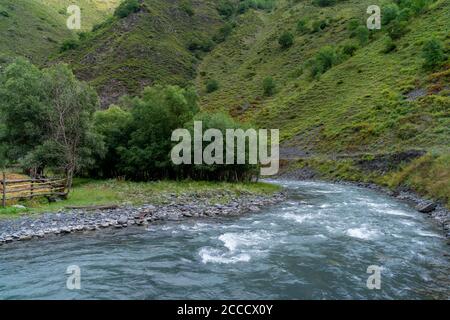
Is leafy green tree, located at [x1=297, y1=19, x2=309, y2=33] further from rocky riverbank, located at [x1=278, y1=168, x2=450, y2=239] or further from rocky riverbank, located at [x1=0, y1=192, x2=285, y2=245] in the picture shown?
rocky riverbank, located at [x1=0, y1=192, x2=285, y2=245]

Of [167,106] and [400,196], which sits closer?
[400,196]

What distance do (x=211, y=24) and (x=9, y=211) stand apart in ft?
516

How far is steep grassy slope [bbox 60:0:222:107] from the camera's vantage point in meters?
110

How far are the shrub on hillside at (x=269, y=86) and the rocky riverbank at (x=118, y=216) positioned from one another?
72999 millimetres

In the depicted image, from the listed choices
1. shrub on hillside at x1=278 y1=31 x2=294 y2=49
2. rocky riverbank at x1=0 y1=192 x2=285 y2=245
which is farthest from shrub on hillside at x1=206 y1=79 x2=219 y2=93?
rocky riverbank at x1=0 y1=192 x2=285 y2=245

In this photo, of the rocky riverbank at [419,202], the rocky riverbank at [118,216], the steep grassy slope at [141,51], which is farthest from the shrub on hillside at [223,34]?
the rocky riverbank at [118,216]

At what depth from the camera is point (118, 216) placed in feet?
74.5

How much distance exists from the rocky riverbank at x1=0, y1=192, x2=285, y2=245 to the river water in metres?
1.00

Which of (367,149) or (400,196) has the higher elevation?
(367,149)

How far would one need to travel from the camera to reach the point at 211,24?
165 metres

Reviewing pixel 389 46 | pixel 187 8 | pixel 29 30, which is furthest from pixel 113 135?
pixel 187 8

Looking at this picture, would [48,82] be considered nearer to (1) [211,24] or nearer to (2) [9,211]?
(2) [9,211]

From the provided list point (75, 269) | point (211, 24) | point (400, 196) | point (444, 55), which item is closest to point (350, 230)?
point (75, 269)

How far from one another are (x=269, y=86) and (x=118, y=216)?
83253mm
